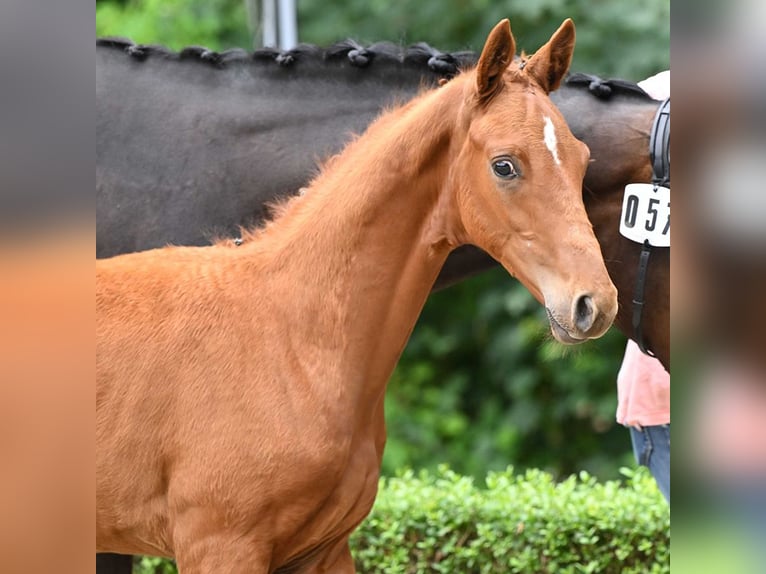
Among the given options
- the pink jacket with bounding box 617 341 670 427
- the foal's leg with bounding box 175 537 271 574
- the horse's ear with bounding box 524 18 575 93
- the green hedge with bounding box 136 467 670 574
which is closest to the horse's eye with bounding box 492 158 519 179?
the horse's ear with bounding box 524 18 575 93

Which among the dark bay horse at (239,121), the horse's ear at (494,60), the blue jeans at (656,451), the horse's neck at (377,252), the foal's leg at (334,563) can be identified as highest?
the dark bay horse at (239,121)

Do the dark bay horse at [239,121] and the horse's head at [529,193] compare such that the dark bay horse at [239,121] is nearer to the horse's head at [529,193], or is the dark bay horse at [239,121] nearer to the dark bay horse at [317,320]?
the dark bay horse at [317,320]

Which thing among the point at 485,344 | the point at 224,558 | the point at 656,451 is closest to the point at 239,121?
the point at 224,558

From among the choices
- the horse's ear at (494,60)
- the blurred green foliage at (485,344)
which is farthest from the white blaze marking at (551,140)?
the blurred green foliage at (485,344)

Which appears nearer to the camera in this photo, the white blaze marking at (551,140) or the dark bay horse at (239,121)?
the white blaze marking at (551,140)

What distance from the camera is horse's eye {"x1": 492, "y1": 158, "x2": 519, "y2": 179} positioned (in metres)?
2.14

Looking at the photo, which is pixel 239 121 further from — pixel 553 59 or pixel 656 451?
pixel 656 451

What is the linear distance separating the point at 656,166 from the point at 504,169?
0.72m

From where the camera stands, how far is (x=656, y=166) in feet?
8.84

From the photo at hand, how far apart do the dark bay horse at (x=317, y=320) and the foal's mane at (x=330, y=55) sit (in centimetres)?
50

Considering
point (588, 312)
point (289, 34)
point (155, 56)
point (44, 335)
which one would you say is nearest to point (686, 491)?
point (44, 335)

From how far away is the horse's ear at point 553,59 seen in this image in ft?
7.50

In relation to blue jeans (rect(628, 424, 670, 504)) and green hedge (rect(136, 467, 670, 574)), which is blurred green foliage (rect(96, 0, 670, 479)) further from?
blue jeans (rect(628, 424, 670, 504))

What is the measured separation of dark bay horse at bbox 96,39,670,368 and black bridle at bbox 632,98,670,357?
90 millimetres
